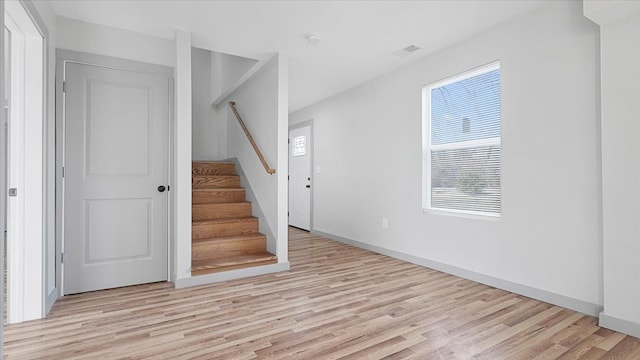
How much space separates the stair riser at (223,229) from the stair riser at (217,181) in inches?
30.6

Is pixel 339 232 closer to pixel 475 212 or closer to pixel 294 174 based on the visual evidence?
pixel 294 174

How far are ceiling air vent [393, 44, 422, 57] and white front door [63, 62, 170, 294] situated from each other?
239 centimetres

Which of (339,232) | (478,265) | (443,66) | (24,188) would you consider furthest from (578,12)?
(24,188)

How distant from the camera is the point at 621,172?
2.19 m

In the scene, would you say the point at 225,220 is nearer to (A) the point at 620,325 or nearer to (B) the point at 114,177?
(B) the point at 114,177

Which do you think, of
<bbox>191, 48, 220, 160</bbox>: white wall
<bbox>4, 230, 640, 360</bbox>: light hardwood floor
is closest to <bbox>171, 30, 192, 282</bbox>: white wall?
<bbox>4, 230, 640, 360</bbox>: light hardwood floor

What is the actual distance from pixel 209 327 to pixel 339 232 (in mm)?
3207

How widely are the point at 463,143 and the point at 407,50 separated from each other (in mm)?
1136

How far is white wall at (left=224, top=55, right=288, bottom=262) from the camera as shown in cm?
365

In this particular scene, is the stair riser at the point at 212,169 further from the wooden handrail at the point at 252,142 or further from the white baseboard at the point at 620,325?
the white baseboard at the point at 620,325

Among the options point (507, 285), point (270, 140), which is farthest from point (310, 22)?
point (507, 285)

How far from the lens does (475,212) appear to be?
10.9 feet

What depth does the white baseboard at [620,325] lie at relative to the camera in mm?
2123

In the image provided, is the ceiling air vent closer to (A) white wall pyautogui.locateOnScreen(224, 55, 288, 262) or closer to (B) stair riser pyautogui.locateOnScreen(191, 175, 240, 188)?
(A) white wall pyautogui.locateOnScreen(224, 55, 288, 262)
